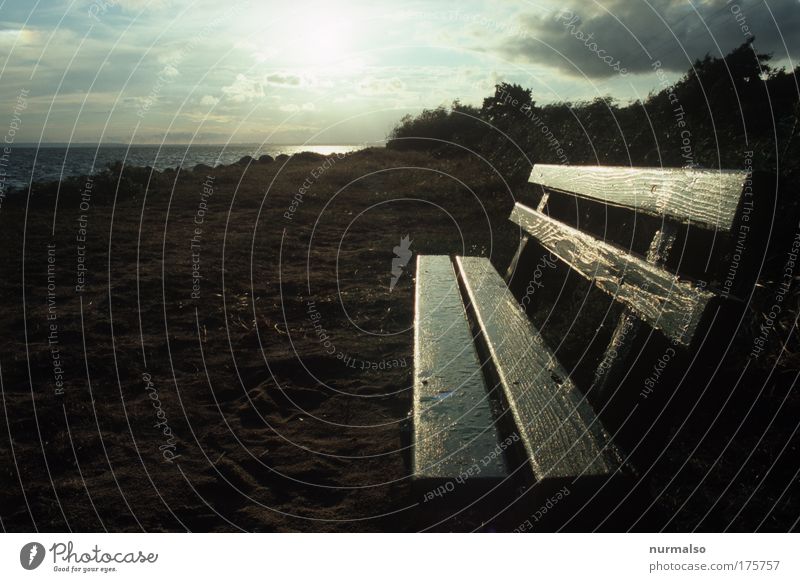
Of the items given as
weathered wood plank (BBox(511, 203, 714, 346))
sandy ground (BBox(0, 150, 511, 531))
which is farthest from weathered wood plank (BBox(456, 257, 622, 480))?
sandy ground (BBox(0, 150, 511, 531))

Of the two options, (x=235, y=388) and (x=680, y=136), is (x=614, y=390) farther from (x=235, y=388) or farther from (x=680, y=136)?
(x=680, y=136)

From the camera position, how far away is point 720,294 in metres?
1.42

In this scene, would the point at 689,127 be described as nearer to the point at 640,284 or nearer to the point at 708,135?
the point at 708,135

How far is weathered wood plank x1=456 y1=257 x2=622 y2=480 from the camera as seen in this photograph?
146 centimetres

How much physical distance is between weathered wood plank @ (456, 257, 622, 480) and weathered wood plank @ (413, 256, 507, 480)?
9 cm

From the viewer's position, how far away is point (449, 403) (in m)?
1.92

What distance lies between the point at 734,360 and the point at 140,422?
9.85 feet

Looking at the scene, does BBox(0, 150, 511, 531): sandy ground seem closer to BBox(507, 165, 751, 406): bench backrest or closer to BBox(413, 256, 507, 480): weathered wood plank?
BBox(413, 256, 507, 480): weathered wood plank

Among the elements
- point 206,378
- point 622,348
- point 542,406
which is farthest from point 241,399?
point 622,348

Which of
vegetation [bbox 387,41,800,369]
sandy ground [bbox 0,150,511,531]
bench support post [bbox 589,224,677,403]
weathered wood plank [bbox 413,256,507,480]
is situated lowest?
sandy ground [bbox 0,150,511,531]

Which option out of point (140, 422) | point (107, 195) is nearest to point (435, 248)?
point (140, 422)

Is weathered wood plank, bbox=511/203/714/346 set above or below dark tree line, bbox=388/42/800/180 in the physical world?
below

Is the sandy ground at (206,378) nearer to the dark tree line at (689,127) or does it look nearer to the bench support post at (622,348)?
the bench support post at (622,348)

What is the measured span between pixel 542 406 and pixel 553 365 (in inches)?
13.2
